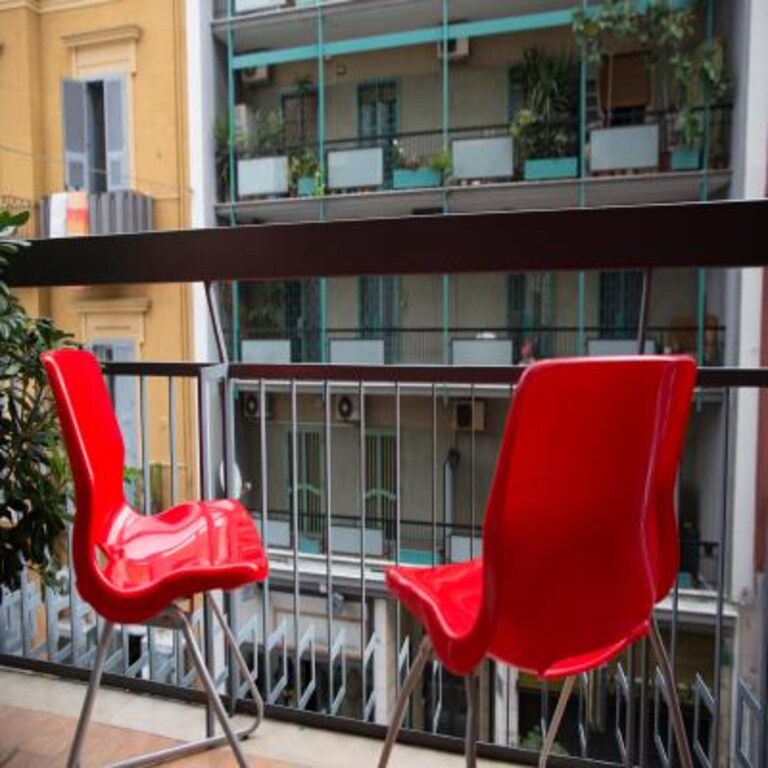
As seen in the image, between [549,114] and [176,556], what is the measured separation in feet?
20.2

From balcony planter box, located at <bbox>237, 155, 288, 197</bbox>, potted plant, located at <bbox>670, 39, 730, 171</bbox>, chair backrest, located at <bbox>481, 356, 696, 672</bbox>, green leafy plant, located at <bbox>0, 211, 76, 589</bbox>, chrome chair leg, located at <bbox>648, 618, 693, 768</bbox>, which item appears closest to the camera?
chair backrest, located at <bbox>481, 356, 696, 672</bbox>

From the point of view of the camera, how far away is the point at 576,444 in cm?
79

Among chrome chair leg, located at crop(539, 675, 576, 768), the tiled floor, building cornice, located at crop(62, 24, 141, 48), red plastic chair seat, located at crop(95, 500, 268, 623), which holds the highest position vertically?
building cornice, located at crop(62, 24, 141, 48)

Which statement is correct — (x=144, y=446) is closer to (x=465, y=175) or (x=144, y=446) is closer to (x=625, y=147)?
(x=465, y=175)

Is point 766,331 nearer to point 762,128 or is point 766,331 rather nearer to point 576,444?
point 762,128

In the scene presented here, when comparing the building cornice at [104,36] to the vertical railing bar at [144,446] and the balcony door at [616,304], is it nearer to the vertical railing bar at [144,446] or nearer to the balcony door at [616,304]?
the balcony door at [616,304]

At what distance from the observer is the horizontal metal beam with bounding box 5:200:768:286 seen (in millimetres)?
1191

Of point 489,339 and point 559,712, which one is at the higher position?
point 489,339

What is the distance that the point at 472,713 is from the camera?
35.1 inches

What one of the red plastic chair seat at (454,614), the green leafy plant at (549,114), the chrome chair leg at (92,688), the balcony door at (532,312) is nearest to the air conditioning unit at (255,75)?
the green leafy plant at (549,114)

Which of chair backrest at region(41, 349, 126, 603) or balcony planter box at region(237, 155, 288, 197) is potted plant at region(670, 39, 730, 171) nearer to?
balcony planter box at region(237, 155, 288, 197)

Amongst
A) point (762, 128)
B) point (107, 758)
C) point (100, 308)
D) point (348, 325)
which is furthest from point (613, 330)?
point (107, 758)

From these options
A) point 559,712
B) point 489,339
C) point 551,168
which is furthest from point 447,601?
point 551,168

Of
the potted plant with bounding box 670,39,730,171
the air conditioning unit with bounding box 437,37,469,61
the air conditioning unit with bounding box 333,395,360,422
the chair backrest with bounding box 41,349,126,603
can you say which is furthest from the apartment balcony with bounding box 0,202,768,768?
the air conditioning unit with bounding box 437,37,469,61
